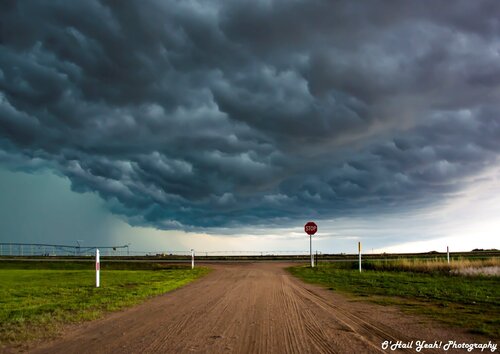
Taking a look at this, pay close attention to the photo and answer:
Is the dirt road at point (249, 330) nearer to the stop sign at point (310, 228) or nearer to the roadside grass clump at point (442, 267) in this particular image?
the roadside grass clump at point (442, 267)

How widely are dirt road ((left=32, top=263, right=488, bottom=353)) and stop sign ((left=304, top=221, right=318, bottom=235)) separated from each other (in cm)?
2924

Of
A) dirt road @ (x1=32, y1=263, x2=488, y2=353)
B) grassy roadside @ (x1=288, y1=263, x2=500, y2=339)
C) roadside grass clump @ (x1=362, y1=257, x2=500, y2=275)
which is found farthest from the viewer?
roadside grass clump @ (x1=362, y1=257, x2=500, y2=275)

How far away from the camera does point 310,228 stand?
42.7 m

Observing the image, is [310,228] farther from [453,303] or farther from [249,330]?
[249,330]

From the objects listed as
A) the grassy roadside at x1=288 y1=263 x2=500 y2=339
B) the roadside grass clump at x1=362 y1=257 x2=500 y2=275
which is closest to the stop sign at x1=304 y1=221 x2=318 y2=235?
the roadside grass clump at x1=362 y1=257 x2=500 y2=275

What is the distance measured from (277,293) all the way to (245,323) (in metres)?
6.90

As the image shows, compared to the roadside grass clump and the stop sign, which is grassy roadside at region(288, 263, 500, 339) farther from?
the stop sign

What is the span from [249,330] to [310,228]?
34403 millimetres

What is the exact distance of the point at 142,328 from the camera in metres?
9.37

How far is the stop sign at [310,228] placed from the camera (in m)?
42.5

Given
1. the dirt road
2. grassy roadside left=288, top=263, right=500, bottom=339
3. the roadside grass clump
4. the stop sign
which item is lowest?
the roadside grass clump

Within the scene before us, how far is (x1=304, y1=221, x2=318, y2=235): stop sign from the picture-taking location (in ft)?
139

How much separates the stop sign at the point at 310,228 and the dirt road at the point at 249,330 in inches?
1151

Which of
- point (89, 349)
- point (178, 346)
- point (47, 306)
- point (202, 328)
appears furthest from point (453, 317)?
point (47, 306)
